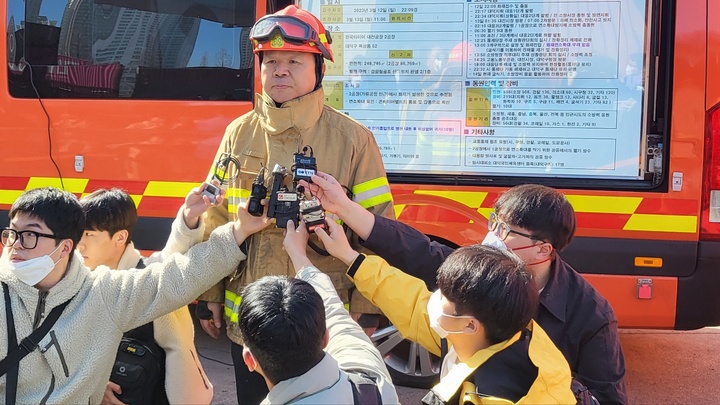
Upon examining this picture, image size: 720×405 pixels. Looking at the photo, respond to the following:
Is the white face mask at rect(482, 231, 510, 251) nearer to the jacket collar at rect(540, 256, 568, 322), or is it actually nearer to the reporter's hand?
the jacket collar at rect(540, 256, 568, 322)

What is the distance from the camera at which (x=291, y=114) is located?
2.22m

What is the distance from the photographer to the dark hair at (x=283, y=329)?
152cm

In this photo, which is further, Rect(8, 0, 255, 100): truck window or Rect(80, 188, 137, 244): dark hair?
Rect(8, 0, 255, 100): truck window

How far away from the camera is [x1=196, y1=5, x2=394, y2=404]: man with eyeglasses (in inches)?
87.5

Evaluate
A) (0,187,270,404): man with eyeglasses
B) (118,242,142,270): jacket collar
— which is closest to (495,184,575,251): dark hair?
(0,187,270,404): man with eyeglasses

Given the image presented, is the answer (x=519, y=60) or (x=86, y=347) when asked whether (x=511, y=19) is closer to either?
(x=519, y=60)

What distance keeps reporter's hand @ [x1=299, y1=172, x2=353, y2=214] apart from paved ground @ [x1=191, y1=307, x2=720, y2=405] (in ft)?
6.67

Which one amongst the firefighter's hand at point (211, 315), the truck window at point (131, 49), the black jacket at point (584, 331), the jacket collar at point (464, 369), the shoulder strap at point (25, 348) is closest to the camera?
the jacket collar at point (464, 369)

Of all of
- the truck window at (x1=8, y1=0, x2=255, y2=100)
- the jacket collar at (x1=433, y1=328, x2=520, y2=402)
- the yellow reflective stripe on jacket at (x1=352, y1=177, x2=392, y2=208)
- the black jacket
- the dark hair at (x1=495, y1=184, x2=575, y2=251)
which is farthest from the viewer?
the truck window at (x1=8, y1=0, x2=255, y2=100)

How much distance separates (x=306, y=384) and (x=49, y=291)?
0.87 meters

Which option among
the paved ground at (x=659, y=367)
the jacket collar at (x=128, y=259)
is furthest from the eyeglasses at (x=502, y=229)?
the paved ground at (x=659, y=367)

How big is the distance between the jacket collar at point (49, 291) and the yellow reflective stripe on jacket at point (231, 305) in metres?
0.55

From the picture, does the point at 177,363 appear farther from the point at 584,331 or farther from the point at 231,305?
the point at 584,331

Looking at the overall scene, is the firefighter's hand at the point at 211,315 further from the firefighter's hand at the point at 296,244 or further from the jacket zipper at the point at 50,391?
the jacket zipper at the point at 50,391
